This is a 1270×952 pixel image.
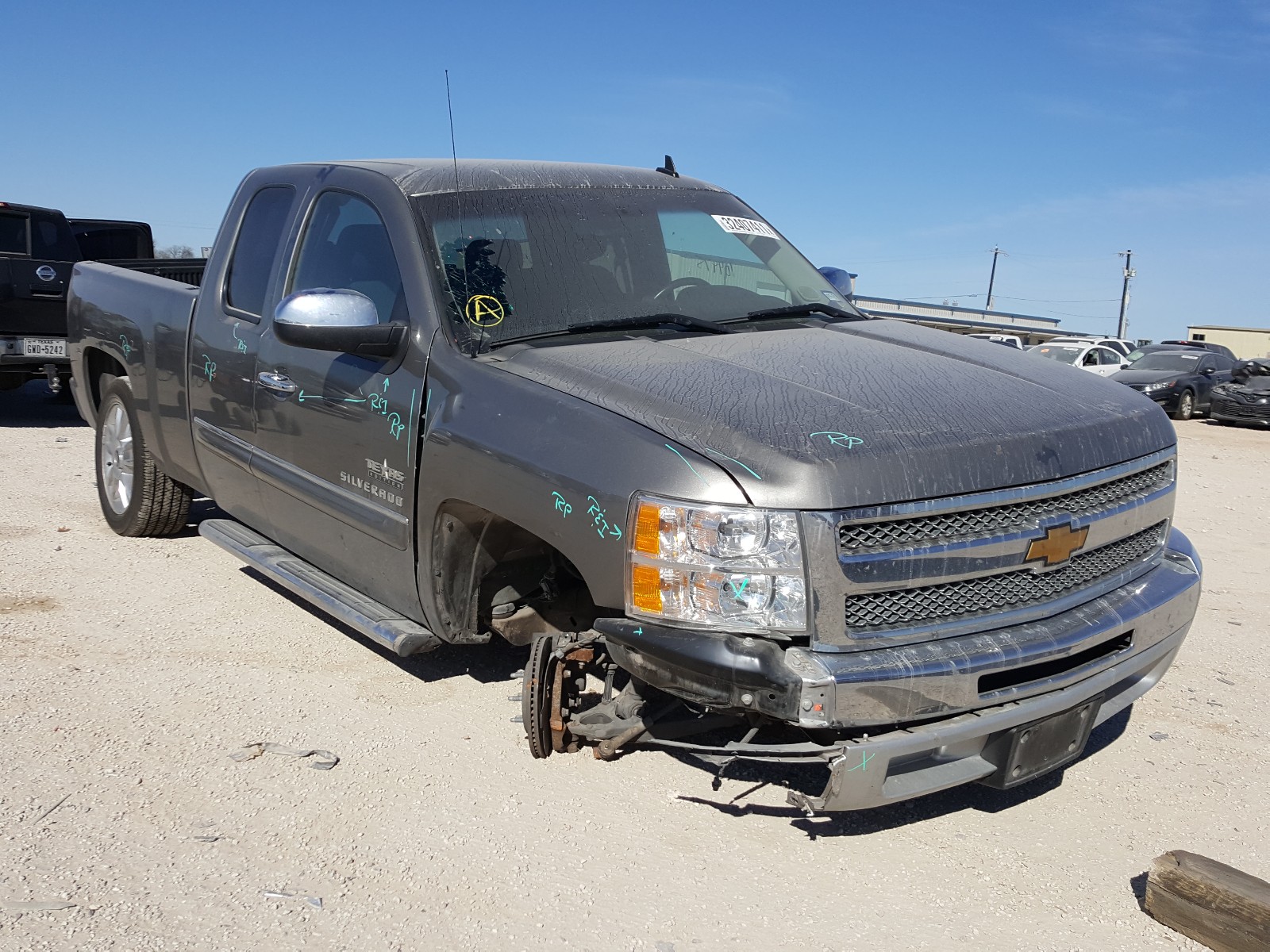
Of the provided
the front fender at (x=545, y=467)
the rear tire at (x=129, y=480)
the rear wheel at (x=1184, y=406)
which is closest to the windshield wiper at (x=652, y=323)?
the front fender at (x=545, y=467)

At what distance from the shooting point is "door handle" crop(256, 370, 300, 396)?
425 cm

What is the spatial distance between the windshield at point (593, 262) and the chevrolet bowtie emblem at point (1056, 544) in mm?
1537

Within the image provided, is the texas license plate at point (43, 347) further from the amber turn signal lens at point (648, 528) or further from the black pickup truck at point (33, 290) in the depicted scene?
the amber turn signal lens at point (648, 528)

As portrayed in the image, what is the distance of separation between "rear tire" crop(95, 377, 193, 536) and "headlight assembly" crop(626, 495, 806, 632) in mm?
4094

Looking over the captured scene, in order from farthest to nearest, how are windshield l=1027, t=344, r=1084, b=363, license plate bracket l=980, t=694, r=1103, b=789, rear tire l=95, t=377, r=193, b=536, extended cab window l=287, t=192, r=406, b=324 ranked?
windshield l=1027, t=344, r=1084, b=363, rear tire l=95, t=377, r=193, b=536, extended cab window l=287, t=192, r=406, b=324, license plate bracket l=980, t=694, r=1103, b=789

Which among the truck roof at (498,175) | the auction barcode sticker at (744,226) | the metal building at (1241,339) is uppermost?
the truck roof at (498,175)

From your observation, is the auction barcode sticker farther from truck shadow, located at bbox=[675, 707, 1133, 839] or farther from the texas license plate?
the texas license plate

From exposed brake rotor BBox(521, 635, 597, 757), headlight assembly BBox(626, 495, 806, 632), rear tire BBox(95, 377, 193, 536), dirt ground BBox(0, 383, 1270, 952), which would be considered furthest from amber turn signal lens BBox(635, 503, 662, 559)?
rear tire BBox(95, 377, 193, 536)

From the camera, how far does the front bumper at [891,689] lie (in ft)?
8.69

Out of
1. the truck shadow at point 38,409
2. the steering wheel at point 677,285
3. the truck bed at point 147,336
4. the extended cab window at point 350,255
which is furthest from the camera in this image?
the truck shadow at point 38,409

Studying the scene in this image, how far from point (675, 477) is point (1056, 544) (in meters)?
1.10

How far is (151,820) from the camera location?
10.6 ft

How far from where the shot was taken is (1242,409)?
64.8ft

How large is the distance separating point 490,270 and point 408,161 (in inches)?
35.1
